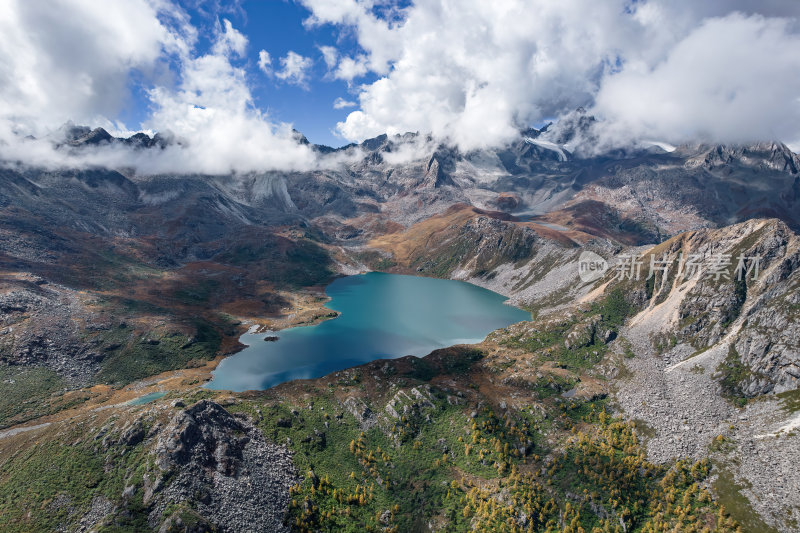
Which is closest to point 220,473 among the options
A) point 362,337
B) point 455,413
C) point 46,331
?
point 455,413

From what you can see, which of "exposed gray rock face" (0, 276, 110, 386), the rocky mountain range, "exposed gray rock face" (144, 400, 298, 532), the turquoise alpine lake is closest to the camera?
"exposed gray rock face" (144, 400, 298, 532)

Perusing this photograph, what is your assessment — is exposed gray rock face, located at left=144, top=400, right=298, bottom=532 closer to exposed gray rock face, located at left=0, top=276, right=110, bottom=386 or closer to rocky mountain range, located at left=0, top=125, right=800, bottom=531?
rocky mountain range, located at left=0, top=125, right=800, bottom=531

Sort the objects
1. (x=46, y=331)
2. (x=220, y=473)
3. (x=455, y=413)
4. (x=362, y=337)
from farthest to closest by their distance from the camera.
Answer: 1. (x=362, y=337)
2. (x=46, y=331)
3. (x=455, y=413)
4. (x=220, y=473)

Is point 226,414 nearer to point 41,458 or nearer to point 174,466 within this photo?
point 174,466

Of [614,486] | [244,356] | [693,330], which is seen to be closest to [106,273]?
[244,356]

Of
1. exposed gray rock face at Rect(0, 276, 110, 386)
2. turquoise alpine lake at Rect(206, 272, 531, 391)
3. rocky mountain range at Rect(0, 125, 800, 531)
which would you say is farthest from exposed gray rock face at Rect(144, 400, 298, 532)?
exposed gray rock face at Rect(0, 276, 110, 386)

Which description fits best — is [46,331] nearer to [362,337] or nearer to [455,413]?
[362,337]
